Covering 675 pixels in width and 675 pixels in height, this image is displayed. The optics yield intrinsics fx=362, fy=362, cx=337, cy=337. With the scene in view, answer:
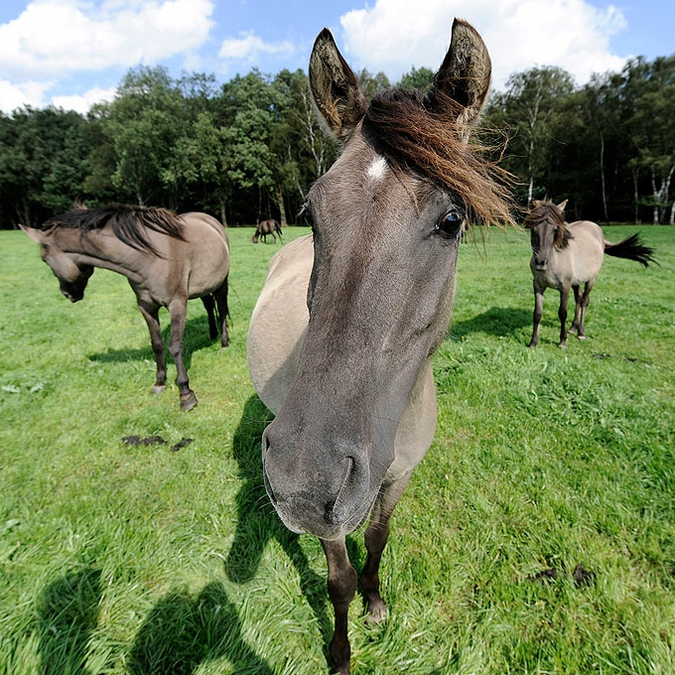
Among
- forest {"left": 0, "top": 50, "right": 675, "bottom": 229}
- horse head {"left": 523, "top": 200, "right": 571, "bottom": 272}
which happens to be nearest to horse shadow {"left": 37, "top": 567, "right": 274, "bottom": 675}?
horse head {"left": 523, "top": 200, "right": 571, "bottom": 272}

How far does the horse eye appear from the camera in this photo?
1.31 metres

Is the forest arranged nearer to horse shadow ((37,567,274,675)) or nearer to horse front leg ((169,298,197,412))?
horse front leg ((169,298,197,412))

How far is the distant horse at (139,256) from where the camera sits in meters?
4.49

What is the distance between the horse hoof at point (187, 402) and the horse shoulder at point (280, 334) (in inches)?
76.1

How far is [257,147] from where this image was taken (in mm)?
36188

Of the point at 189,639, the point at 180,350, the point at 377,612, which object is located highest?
the point at 180,350

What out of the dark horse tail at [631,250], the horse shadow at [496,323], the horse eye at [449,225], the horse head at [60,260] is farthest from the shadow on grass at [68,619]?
the dark horse tail at [631,250]

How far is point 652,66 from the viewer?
3105cm

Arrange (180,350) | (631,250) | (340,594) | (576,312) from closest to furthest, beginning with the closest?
(340,594), (180,350), (576,312), (631,250)

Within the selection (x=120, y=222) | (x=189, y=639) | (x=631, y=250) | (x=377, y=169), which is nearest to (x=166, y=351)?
(x=120, y=222)

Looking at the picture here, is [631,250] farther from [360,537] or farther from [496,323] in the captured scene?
[360,537]

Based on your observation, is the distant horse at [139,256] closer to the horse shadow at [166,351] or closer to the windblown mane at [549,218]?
the horse shadow at [166,351]

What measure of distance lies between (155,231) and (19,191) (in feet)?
185

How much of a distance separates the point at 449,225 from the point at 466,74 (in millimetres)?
673
